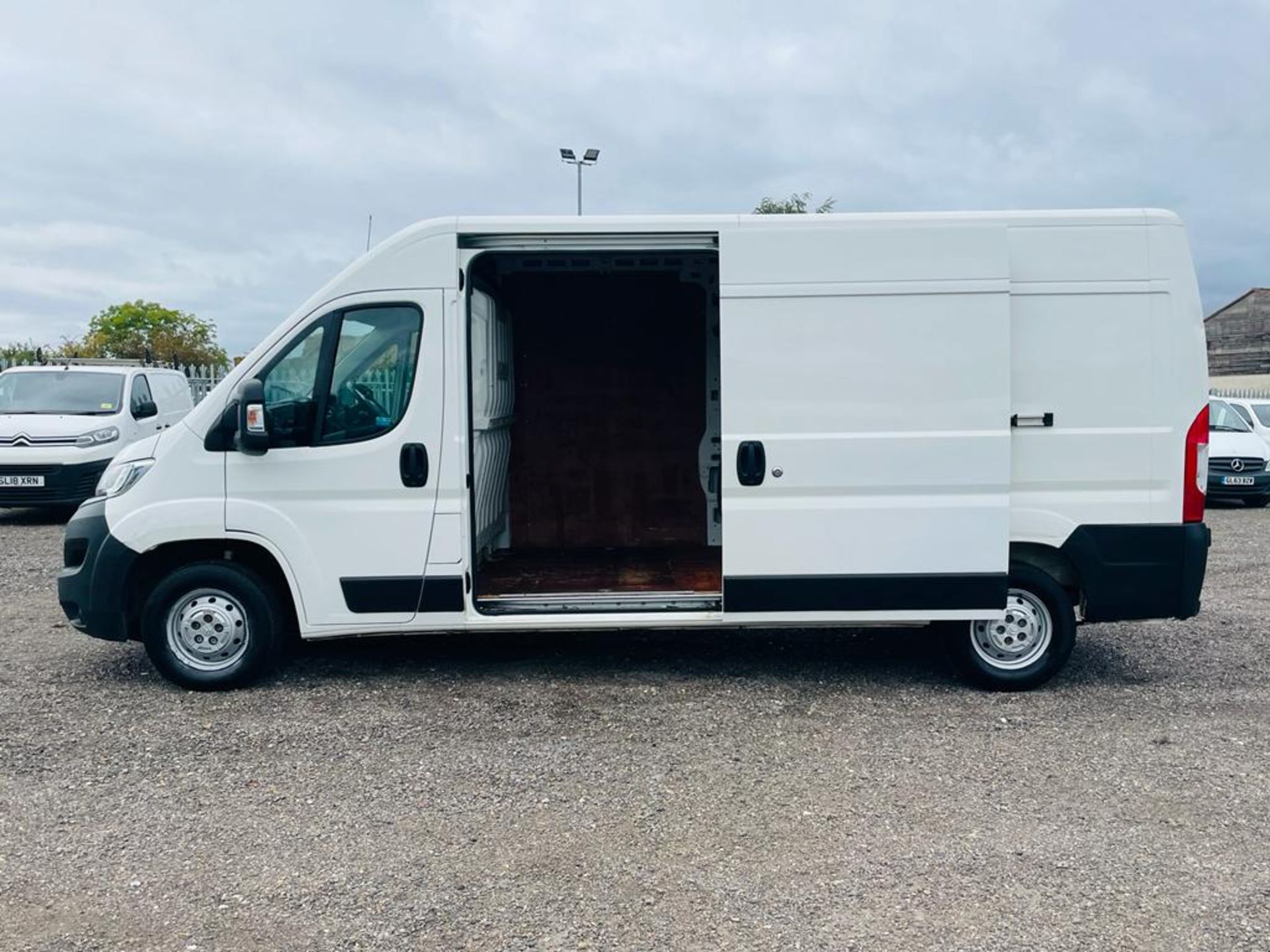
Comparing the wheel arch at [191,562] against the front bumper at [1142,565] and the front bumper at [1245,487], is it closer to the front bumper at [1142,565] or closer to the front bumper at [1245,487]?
the front bumper at [1142,565]

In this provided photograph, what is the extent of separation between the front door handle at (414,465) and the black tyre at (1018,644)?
2.98 meters

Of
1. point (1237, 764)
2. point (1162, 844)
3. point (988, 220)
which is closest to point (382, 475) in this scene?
point (988, 220)

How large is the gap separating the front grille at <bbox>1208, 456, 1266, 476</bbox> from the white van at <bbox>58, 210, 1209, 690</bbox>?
9936mm

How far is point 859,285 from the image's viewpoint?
18.1ft

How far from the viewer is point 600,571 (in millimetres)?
7332

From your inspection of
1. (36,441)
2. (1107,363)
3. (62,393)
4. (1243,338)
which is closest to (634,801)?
(1107,363)

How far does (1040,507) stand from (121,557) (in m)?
4.86

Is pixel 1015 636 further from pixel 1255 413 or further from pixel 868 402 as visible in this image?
pixel 1255 413

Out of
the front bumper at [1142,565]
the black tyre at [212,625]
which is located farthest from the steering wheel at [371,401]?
the front bumper at [1142,565]

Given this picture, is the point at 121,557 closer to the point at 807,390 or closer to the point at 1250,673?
the point at 807,390

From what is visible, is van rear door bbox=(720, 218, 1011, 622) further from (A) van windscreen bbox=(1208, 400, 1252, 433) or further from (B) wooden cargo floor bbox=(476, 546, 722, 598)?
(A) van windscreen bbox=(1208, 400, 1252, 433)

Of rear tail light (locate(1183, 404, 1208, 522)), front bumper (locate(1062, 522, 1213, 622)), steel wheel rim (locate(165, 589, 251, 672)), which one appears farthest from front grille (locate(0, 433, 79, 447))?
rear tail light (locate(1183, 404, 1208, 522))

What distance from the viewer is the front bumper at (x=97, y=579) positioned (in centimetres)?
564

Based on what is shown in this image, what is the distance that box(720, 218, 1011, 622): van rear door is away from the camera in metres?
5.48
